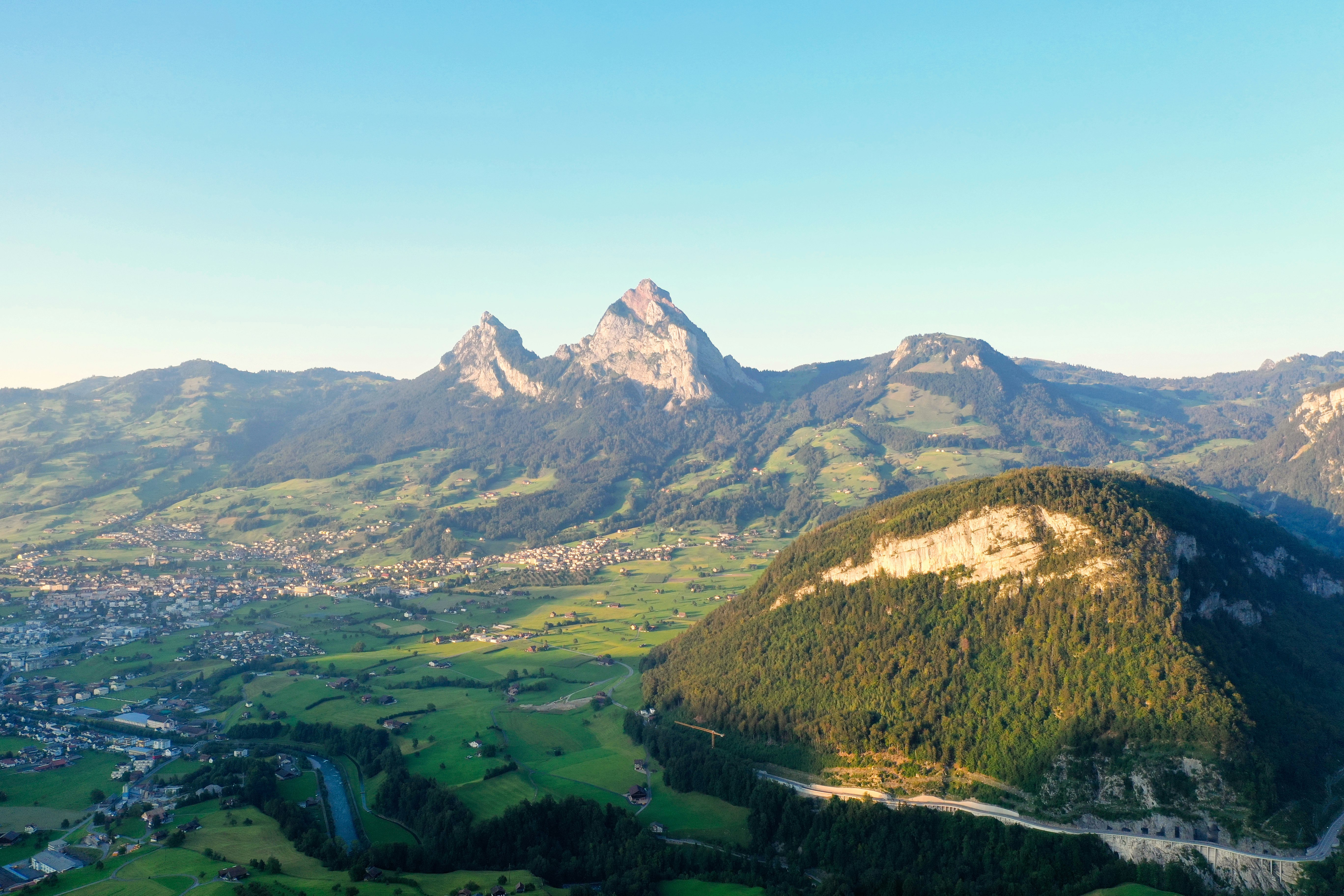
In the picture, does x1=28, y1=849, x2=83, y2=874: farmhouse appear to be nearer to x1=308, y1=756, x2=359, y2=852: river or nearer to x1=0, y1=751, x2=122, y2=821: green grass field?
x1=0, y1=751, x2=122, y2=821: green grass field

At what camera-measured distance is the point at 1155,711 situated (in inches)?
3378

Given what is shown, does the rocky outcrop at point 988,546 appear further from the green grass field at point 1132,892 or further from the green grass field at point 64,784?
the green grass field at point 64,784

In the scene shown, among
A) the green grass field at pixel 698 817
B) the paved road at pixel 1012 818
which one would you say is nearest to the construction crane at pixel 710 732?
the paved road at pixel 1012 818

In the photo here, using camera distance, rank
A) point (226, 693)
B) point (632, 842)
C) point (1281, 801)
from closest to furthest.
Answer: point (1281, 801) < point (632, 842) < point (226, 693)

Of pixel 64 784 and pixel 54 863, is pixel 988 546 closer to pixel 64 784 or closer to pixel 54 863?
pixel 54 863

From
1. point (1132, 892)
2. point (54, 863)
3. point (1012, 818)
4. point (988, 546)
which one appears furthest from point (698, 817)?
point (54, 863)

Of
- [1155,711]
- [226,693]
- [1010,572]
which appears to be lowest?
[226,693]

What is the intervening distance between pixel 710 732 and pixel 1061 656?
43.6 metres

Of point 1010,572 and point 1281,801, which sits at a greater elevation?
point 1010,572

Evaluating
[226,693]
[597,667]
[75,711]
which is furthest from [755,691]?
[75,711]

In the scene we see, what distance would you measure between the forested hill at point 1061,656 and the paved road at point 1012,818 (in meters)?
1.75

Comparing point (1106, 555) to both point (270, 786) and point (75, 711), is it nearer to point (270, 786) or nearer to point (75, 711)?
point (270, 786)

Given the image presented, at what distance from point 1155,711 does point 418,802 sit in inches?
3099

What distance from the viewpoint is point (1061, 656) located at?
9806 centimetres
